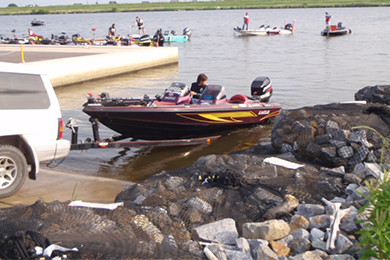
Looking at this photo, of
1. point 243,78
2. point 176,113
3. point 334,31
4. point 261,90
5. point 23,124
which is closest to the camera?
point 23,124

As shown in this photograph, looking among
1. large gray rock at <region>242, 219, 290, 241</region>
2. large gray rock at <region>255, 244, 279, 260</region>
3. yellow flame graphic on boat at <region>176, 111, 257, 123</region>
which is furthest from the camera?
yellow flame graphic on boat at <region>176, 111, 257, 123</region>

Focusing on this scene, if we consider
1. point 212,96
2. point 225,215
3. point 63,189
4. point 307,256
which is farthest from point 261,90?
point 307,256

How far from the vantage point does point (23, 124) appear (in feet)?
23.1

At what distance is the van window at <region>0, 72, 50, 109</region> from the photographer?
6.92 meters

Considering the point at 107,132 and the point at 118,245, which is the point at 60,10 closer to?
the point at 107,132

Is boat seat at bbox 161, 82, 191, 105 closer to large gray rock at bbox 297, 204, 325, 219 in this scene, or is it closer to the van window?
the van window

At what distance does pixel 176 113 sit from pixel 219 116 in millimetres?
1164

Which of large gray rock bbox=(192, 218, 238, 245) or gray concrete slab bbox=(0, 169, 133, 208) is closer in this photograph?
large gray rock bbox=(192, 218, 238, 245)

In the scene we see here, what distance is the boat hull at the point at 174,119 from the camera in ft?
34.0

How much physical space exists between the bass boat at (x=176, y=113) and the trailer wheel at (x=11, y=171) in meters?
3.19

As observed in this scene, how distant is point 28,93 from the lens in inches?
281

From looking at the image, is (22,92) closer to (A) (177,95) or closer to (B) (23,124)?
(B) (23,124)

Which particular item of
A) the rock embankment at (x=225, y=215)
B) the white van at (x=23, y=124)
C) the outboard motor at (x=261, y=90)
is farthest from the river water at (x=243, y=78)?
the rock embankment at (x=225, y=215)

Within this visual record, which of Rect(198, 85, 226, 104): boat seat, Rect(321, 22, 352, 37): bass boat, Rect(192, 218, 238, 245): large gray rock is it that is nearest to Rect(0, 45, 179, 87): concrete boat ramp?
Rect(198, 85, 226, 104): boat seat
